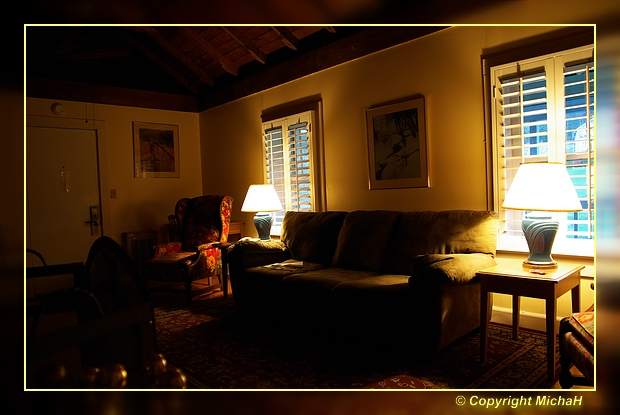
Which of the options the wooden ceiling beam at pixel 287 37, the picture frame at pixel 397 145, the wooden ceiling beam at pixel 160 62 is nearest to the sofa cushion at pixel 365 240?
the picture frame at pixel 397 145

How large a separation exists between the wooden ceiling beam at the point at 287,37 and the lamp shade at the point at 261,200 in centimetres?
137

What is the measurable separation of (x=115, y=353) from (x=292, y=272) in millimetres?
1728

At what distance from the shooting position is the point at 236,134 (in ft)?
16.4

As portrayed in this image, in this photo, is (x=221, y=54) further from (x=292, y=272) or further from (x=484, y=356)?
(x=484, y=356)

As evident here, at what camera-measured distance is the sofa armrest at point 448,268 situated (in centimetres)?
212

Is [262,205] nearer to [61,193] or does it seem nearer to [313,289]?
[313,289]

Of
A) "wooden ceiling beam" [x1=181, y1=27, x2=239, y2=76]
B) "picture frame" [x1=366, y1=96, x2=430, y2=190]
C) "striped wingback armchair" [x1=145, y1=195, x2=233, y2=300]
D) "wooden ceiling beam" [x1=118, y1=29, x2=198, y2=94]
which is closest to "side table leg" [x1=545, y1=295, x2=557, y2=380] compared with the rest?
"picture frame" [x1=366, y1=96, x2=430, y2=190]

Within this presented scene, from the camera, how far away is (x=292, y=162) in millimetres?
4258

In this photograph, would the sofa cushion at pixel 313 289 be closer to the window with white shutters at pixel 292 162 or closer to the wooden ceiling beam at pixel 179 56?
the window with white shutters at pixel 292 162

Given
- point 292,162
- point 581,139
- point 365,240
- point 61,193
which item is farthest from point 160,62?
point 581,139

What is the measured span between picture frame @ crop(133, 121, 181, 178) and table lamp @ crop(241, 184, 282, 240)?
6.12ft

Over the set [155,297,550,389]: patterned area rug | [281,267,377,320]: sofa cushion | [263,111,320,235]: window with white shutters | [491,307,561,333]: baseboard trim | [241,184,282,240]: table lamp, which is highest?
[263,111,320,235]: window with white shutters

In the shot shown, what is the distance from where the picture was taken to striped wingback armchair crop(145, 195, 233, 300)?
12.9 ft

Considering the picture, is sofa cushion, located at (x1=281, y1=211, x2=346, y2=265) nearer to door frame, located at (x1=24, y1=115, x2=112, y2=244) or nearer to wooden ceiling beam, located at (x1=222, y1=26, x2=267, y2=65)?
wooden ceiling beam, located at (x1=222, y1=26, x2=267, y2=65)
